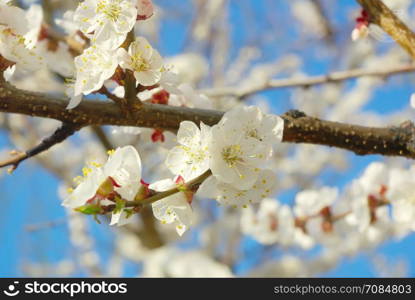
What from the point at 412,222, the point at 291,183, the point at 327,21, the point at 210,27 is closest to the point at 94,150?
the point at 210,27

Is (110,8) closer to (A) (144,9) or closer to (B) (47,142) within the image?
(A) (144,9)

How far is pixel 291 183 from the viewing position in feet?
17.1

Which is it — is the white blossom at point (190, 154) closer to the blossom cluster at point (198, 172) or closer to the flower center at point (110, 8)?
the blossom cluster at point (198, 172)

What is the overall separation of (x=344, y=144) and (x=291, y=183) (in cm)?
426

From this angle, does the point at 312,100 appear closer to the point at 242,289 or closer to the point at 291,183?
the point at 291,183

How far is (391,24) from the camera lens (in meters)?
1.03

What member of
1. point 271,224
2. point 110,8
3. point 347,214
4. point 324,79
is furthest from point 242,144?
point 271,224

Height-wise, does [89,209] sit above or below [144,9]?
below

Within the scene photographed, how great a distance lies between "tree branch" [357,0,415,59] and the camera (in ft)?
3.35

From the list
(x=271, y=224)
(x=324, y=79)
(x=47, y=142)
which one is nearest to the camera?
Answer: (x=47, y=142)

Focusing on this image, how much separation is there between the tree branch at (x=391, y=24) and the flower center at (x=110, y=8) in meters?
0.53

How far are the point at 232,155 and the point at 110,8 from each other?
360mm

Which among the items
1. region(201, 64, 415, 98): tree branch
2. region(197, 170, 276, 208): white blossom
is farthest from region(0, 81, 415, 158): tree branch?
region(201, 64, 415, 98): tree branch

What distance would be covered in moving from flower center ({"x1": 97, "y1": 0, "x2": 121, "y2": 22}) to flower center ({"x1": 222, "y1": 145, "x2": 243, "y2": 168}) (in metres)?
0.32
